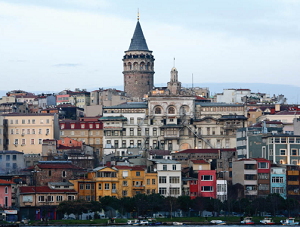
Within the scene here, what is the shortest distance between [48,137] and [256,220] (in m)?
57.0

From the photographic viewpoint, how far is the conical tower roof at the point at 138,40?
19688 centimetres

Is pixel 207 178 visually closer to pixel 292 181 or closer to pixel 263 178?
pixel 263 178

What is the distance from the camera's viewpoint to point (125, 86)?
646ft

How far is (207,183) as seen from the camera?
112 meters

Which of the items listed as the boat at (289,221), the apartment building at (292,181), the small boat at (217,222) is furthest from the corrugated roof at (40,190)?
the apartment building at (292,181)

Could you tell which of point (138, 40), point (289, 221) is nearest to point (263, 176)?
point (289, 221)

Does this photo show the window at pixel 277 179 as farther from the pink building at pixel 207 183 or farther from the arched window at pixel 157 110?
the arched window at pixel 157 110

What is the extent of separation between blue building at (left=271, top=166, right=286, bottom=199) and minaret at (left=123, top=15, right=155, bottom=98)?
8425 centimetres

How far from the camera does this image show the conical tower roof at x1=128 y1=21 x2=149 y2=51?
646ft

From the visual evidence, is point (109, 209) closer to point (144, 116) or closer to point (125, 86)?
point (144, 116)

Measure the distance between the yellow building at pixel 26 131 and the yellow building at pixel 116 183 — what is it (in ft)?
138

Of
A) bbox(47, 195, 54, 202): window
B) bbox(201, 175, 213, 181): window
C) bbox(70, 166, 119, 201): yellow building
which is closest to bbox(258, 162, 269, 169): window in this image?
bbox(201, 175, 213, 181): window

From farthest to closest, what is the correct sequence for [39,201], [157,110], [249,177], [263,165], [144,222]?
[157,110], [263,165], [249,177], [39,201], [144,222]

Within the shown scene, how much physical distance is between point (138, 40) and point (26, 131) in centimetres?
5215
